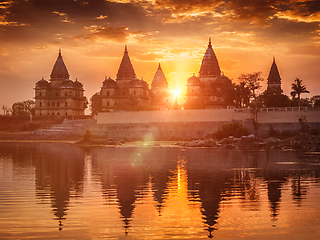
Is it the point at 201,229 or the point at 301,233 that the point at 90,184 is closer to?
the point at 201,229

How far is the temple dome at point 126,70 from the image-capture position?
290 ft

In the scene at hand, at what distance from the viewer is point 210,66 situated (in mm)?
85750

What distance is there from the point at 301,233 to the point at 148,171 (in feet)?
47.7

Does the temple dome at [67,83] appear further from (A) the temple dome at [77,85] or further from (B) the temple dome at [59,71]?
(B) the temple dome at [59,71]

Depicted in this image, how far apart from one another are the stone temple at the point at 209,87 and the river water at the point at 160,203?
52815 millimetres

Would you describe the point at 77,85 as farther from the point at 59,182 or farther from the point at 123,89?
the point at 59,182

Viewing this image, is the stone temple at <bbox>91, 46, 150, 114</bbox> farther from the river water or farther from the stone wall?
the river water

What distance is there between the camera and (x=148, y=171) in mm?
24828

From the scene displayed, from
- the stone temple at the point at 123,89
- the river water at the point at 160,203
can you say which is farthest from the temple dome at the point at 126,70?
the river water at the point at 160,203

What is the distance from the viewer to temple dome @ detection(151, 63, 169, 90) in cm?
9615

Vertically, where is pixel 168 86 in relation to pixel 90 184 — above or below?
above

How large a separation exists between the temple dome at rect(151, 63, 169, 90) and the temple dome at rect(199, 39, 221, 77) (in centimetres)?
1273

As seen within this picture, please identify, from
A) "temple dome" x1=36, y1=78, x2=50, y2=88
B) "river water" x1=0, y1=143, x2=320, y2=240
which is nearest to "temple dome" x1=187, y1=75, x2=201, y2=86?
"temple dome" x1=36, y1=78, x2=50, y2=88

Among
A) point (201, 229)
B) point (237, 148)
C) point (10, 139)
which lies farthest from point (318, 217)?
point (10, 139)
